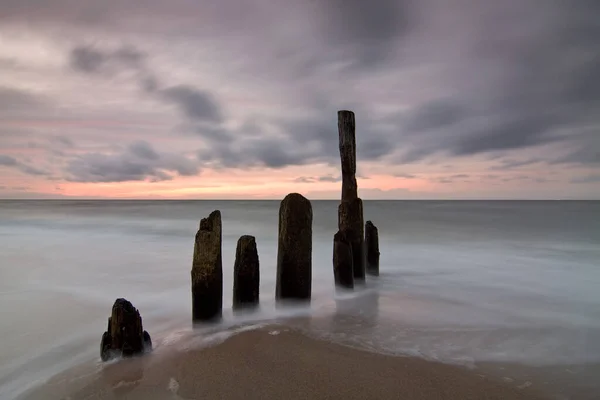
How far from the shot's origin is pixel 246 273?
18.6 feet

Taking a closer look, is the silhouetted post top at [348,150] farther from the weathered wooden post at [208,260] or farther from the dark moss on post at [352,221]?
the weathered wooden post at [208,260]

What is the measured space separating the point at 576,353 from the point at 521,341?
575 mm

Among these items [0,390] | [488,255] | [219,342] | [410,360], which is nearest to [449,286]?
[410,360]

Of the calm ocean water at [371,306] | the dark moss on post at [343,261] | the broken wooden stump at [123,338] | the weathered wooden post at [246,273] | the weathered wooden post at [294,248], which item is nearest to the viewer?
the broken wooden stump at [123,338]

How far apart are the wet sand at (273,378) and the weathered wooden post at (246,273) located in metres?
1.24

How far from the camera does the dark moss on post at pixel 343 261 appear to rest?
7.11m

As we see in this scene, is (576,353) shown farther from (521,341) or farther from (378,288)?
(378,288)

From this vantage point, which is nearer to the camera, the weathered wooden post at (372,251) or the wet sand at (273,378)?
the wet sand at (273,378)

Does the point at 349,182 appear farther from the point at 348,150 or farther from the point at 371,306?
the point at 371,306

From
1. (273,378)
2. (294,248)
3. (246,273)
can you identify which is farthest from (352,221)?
(273,378)

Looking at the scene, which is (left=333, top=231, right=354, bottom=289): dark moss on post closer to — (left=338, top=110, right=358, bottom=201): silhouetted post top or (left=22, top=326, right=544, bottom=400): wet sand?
(left=338, top=110, right=358, bottom=201): silhouetted post top

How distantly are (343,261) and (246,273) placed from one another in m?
2.13

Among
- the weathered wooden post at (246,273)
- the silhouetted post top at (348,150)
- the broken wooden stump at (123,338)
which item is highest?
the silhouetted post top at (348,150)

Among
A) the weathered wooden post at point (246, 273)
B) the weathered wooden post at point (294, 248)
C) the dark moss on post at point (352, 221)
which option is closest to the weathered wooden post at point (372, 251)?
the dark moss on post at point (352, 221)
